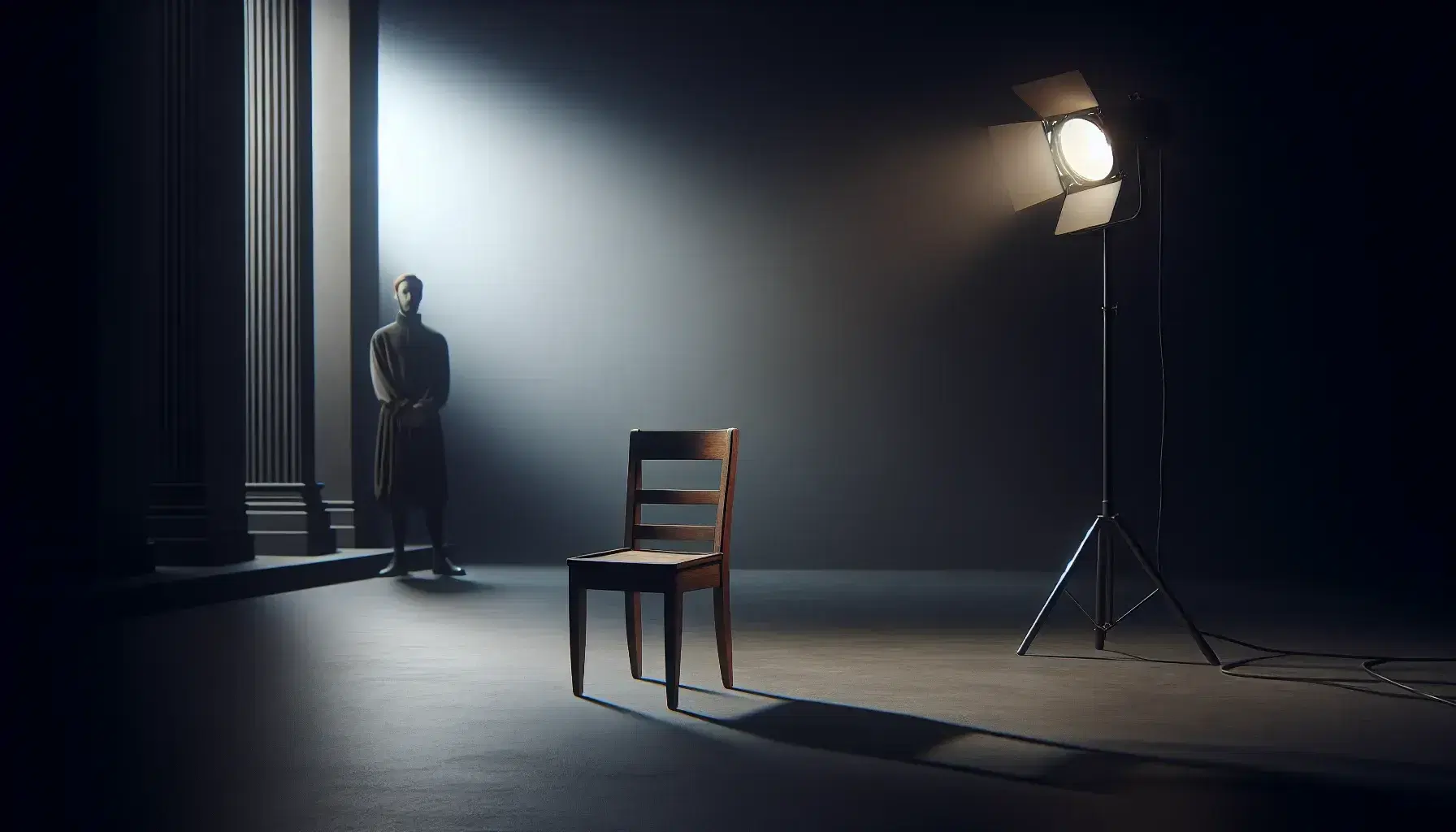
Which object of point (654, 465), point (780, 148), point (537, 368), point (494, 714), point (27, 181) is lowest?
point (494, 714)

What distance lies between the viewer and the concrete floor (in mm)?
2498

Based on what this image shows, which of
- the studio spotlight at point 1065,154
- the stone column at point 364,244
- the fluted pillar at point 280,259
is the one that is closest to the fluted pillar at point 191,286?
the fluted pillar at point 280,259

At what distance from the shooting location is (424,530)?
8711mm

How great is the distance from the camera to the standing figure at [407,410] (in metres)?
7.25

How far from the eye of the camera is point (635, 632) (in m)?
4.00

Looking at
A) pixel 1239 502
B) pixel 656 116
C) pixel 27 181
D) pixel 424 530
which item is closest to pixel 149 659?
pixel 27 181

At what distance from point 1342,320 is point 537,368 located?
5141 millimetres

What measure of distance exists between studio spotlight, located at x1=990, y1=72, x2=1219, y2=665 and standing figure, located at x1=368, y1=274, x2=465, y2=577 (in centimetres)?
386

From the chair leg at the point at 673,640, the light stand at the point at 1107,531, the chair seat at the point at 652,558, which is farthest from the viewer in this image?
the light stand at the point at 1107,531

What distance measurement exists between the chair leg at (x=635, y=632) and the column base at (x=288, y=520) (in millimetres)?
3837

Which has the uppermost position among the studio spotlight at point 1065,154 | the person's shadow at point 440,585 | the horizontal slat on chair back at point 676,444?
the studio spotlight at point 1065,154

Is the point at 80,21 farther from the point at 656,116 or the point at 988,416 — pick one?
the point at 988,416

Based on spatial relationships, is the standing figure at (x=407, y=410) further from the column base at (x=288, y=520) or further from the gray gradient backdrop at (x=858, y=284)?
the gray gradient backdrop at (x=858, y=284)

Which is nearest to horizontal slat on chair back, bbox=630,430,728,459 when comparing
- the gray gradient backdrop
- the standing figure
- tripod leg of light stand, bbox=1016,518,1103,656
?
tripod leg of light stand, bbox=1016,518,1103,656
